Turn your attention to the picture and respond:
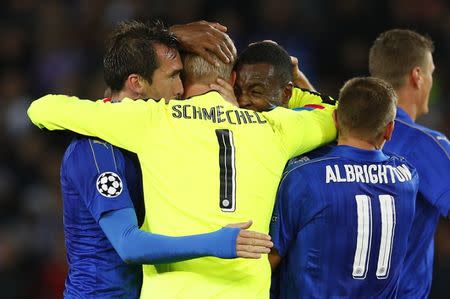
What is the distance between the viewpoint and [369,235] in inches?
165

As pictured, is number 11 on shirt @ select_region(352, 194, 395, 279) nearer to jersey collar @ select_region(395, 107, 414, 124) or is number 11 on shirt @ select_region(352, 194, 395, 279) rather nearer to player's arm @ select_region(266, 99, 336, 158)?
player's arm @ select_region(266, 99, 336, 158)

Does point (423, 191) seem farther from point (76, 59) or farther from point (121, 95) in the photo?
point (76, 59)

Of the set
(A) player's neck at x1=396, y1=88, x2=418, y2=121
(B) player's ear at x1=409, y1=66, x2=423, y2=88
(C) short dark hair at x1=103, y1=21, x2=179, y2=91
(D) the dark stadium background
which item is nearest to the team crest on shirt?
(C) short dark hair at x1=103, y1=21, x2=179, y2=91

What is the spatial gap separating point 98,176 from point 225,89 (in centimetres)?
69

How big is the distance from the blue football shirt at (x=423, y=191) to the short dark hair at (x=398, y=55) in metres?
0.36

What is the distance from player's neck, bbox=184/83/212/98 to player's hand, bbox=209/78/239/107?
0.09 ft

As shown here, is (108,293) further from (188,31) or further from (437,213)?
(437,213)

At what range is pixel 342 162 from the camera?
13.8 ft

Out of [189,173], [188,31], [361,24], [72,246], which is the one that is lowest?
[72,246]

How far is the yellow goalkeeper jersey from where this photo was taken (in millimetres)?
3822

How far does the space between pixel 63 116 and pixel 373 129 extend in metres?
1.39

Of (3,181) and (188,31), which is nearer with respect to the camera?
(188,31)

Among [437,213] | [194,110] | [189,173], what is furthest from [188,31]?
[437,213]

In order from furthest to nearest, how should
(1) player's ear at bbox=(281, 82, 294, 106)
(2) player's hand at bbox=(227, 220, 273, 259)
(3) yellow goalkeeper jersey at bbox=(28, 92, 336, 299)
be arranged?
1. (1) player's ear at bbox=(281, 82, 294, 106)
2. (3) yellow goalkeeper jersey at bbox=(28, 92, 336, 299)
3. (2) player's hand at bbox=(227, 220, 273, 259)
